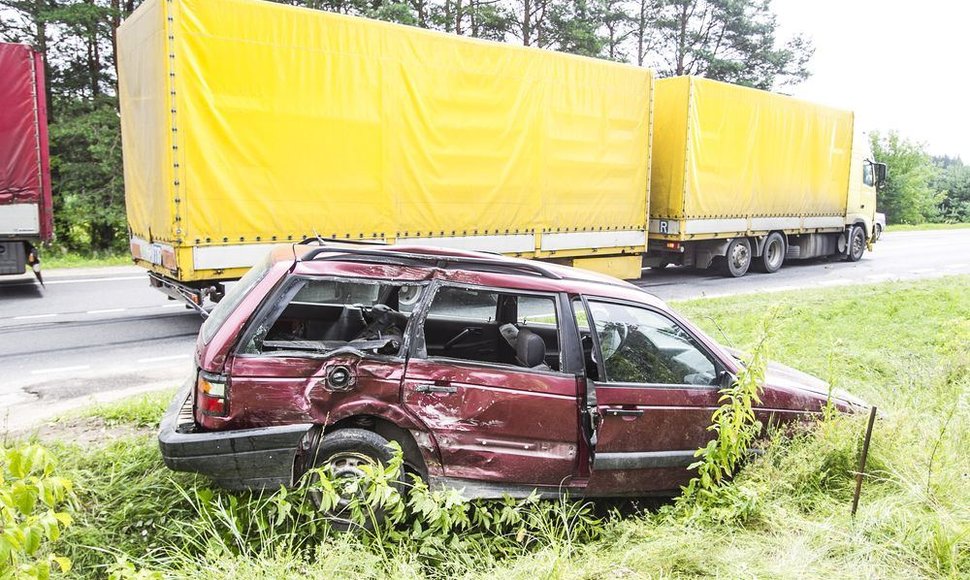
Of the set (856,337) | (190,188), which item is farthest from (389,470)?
(856,337)

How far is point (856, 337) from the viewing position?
336 inches

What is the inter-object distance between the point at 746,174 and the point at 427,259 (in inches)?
494

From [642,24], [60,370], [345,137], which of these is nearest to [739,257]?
[345,137]

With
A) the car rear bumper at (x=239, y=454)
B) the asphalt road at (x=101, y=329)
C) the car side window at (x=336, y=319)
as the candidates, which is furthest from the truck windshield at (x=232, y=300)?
the asphalt road at (x=101, y=329)

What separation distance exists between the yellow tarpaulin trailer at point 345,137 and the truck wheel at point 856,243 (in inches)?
428

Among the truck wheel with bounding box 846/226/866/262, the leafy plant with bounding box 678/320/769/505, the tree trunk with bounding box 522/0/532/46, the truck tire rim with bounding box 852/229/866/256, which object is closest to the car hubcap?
the leafy plant with bounding box 678/320/769/505

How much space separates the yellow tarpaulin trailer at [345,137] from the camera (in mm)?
7559

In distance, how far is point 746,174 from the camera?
14797 mm

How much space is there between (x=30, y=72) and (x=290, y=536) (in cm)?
1043

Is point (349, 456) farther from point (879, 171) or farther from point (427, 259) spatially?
point (879, 171)

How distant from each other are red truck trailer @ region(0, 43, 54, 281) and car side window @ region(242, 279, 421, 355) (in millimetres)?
8456

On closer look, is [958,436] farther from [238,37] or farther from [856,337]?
[238,37]

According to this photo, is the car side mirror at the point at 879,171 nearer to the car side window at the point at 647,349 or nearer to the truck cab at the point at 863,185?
the truck cab at the point at 863,185

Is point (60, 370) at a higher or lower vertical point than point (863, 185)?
lower
